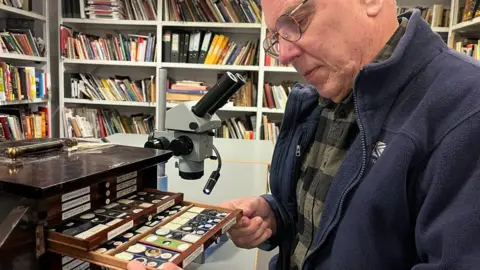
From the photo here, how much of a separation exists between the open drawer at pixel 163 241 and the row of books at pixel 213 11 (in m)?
2.93

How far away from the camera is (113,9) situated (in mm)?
3559

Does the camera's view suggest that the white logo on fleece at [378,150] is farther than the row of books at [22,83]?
No

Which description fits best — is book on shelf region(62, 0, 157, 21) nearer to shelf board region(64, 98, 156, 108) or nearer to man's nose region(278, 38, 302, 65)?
shelf board region(64, 98, 156, 108)

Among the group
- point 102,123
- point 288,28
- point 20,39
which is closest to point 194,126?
point 288,28

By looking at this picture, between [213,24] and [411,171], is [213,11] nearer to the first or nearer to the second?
[213,24]

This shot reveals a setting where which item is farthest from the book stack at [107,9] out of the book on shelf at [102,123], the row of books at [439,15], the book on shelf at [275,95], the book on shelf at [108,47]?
the row of books at [439,15]

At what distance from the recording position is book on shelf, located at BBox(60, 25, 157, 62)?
11.9 ft

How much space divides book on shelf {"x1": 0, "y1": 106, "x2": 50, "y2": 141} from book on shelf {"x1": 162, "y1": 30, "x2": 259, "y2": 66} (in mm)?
1331

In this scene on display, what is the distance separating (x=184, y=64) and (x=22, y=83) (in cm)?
141

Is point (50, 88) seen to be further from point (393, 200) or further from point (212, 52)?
point (393, 200)

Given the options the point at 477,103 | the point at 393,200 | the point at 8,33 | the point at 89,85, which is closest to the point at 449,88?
the point at 477,103

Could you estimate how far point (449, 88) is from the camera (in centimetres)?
61

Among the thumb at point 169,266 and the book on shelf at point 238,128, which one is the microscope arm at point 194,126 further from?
the book on shelf at point 238,128

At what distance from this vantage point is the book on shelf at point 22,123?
314cm
